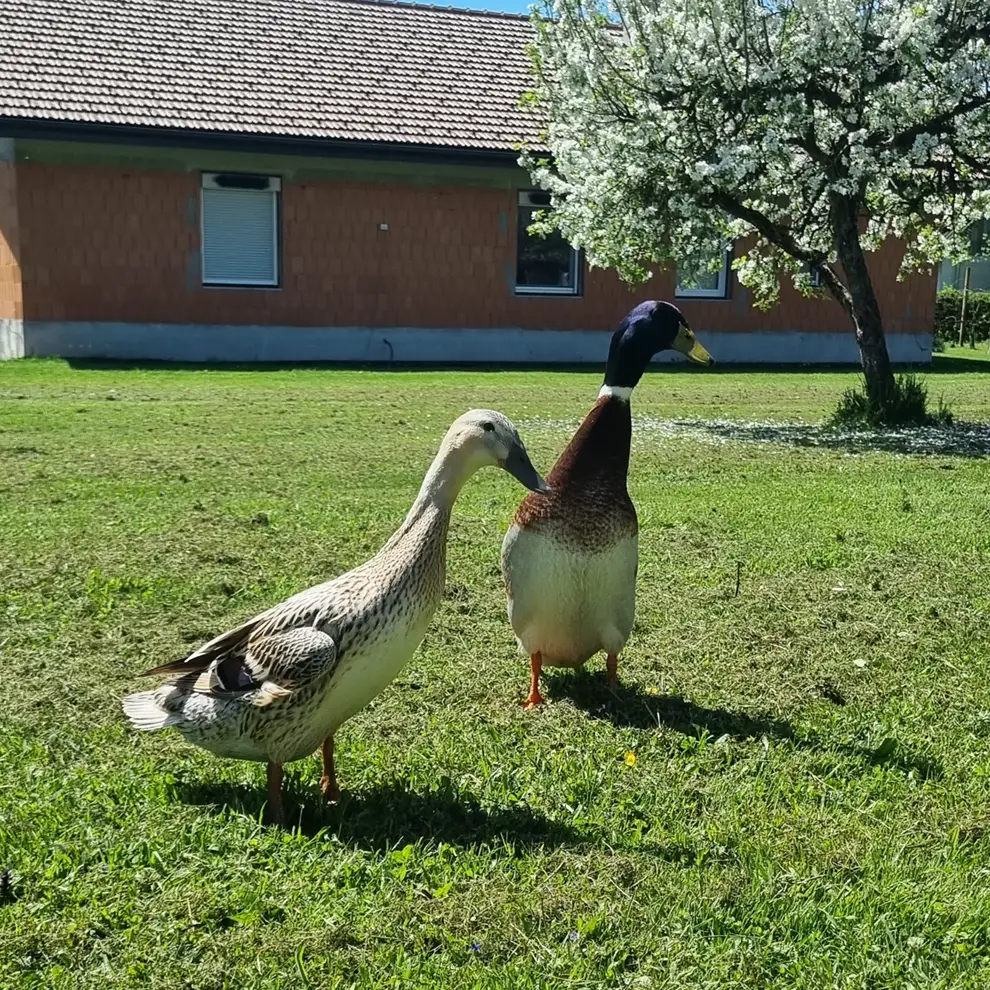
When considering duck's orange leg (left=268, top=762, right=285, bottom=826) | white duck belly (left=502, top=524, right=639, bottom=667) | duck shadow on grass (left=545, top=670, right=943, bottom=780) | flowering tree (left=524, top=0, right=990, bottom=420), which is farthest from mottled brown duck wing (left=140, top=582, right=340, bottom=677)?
flowering tree (left=524, top=0, right=990, bottom=420)

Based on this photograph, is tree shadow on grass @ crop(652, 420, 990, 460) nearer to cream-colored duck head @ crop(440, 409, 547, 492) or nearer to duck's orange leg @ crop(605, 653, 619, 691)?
duck's orange leg @ crop(605, 653, 619, 691)

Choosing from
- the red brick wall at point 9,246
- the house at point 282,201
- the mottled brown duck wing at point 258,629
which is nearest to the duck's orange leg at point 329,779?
the mottled brown duck wing at point 258,629

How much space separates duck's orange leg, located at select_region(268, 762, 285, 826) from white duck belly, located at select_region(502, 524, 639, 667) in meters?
1.41

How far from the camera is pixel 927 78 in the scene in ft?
37.1

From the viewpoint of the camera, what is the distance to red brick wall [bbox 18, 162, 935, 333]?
61.5ft

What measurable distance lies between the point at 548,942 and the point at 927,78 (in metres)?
Result: 10.5

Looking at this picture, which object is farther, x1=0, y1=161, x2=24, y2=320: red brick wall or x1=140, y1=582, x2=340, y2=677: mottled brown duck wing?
x1=0, y1=161, x2=24, y2=320: red brick wall

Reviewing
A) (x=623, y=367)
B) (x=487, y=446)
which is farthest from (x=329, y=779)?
(x=623, y=367)

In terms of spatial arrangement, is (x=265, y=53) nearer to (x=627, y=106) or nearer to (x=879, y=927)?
(x=627, y=106)

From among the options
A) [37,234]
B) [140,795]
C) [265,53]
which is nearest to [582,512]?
[140,795]

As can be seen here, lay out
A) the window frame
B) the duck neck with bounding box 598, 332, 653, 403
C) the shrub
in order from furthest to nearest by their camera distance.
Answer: the window frame
the shrub
the duck neck with bounding box 598, 332, 653, 403

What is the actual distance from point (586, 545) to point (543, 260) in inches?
715

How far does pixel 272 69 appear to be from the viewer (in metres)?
21.0

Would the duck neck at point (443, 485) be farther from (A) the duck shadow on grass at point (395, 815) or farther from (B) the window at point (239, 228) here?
(B) the window at point (239, 228)
